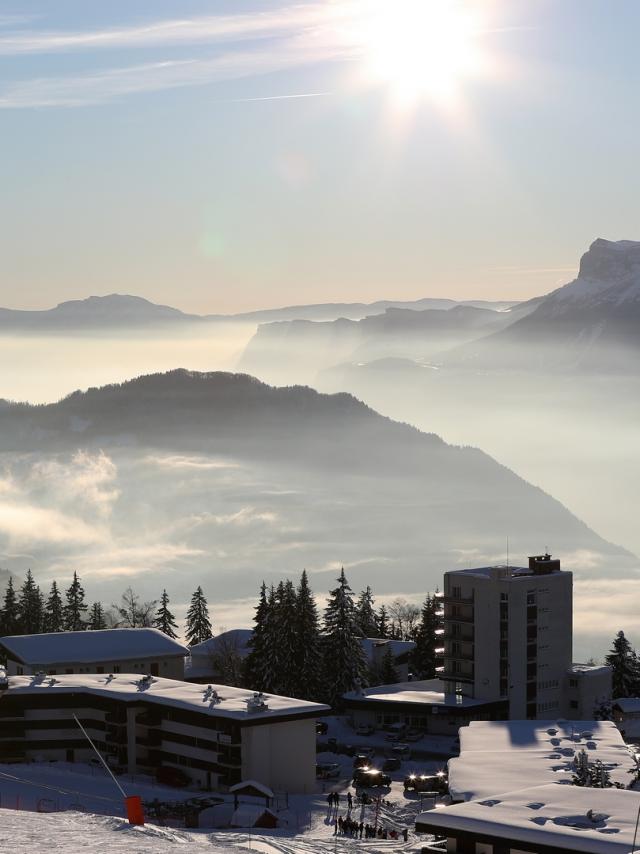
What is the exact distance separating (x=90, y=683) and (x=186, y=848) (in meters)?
46.3

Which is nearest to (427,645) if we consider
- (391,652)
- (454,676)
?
(391,652)

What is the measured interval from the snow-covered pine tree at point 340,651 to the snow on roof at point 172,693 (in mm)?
21503

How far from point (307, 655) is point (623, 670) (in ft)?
102

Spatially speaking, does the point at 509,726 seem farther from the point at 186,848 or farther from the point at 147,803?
the point at 186,848

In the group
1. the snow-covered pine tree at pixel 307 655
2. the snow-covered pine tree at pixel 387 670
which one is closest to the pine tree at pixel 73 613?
the snow-covered pine tree at pixel 387 670

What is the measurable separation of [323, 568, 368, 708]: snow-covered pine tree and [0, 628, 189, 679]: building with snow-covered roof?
1271 centimetres

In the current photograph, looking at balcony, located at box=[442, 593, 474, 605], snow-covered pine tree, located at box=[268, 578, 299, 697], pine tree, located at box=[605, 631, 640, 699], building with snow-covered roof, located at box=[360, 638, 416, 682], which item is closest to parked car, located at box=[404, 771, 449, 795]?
snow-covered pine tree, located at box=[268, 578, 299, 697]

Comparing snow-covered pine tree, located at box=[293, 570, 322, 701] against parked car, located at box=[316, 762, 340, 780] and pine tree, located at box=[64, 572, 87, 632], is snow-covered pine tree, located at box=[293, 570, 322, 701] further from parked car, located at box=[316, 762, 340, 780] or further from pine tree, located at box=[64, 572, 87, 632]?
pine tree, located at box=[64, 572, 87, 632]

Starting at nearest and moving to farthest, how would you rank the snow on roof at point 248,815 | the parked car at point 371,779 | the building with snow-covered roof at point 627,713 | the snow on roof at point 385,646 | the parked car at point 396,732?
the snow on roof at point 248,815 < the parked car at point 371,779 < the parked car at point 396,732 < the building with snow-covered roof at point 627,713 < the snow on roof at point 385,646

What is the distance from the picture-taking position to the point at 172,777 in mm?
95500

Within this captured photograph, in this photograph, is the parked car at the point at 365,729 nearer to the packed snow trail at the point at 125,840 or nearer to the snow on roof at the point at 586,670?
the snow on roof at the point at 586,670

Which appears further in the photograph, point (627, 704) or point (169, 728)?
point (627, 704)

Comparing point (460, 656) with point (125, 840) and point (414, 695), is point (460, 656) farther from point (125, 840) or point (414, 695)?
point (125, 840)

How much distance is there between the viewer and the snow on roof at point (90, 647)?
121250 millimetres
